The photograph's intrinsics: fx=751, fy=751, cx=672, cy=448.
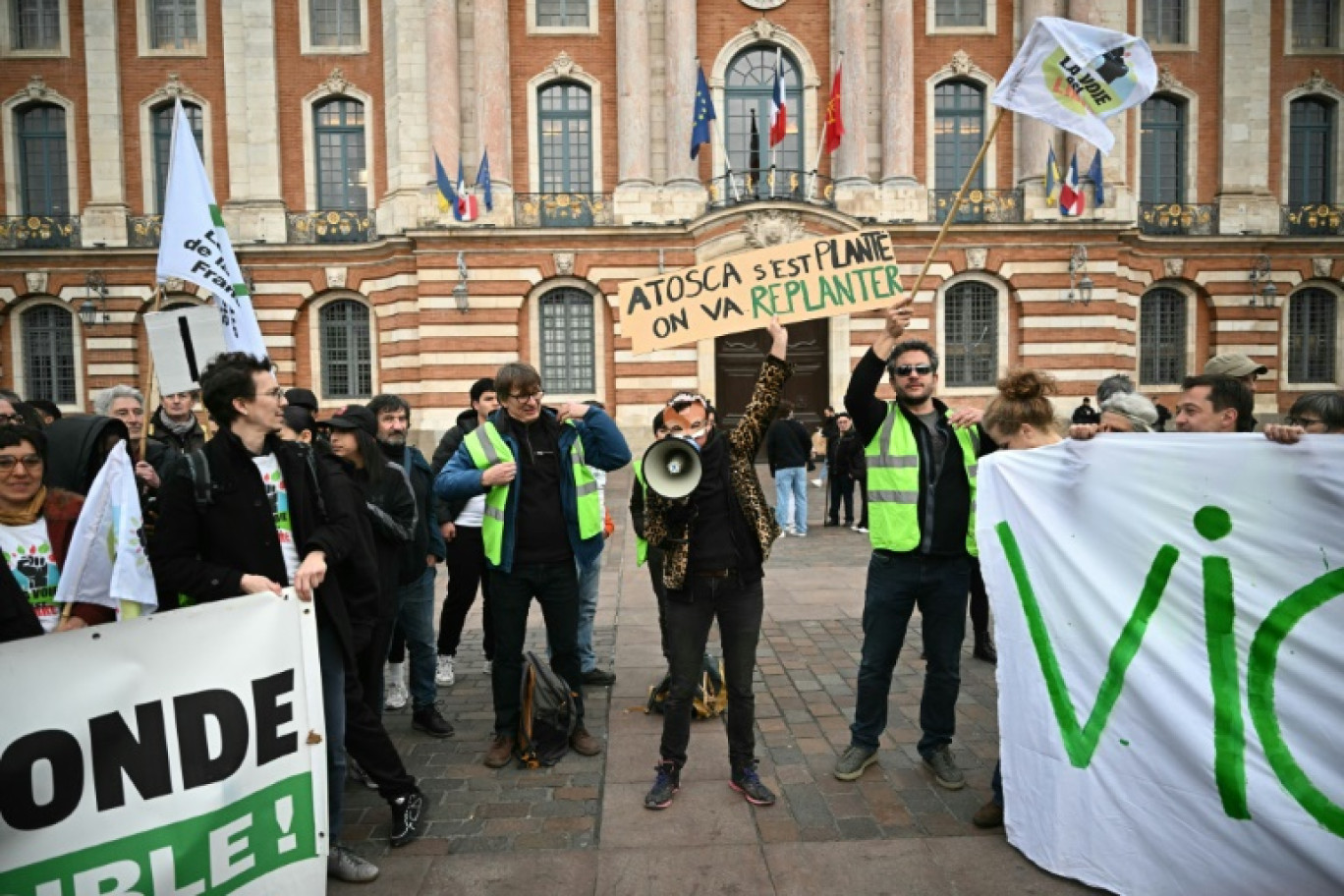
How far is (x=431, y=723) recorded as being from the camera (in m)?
4.82

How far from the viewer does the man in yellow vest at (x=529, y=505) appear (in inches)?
171

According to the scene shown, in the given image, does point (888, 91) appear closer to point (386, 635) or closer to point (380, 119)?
point (380, 119)

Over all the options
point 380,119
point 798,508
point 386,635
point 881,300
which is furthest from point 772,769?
point 380,119

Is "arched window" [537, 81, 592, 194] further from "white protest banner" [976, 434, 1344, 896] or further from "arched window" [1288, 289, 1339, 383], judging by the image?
"arched window" [1288, 289, 1339, 383]

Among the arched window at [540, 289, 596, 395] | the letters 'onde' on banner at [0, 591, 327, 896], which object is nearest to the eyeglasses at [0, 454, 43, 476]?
the letters 'onde' on banner at [0, 591, 327, 896]

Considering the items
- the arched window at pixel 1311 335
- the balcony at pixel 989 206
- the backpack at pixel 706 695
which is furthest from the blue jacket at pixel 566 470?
the arched window at pixel 1311 335

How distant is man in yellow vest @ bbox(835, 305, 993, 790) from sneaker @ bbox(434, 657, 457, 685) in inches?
122

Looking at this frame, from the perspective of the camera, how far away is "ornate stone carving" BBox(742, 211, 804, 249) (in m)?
18.4

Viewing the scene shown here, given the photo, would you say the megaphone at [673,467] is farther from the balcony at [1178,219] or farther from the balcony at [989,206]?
the balcony at [1178,219]

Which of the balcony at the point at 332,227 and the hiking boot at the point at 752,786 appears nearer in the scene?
the hiking boot at the point at 752,786

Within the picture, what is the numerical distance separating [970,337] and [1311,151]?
1224 centimetres

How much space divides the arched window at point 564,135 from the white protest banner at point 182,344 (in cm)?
1664

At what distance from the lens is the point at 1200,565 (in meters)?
2.96

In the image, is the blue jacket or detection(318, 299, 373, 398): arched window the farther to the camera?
detection(318, 299, 373, 398): arched window
